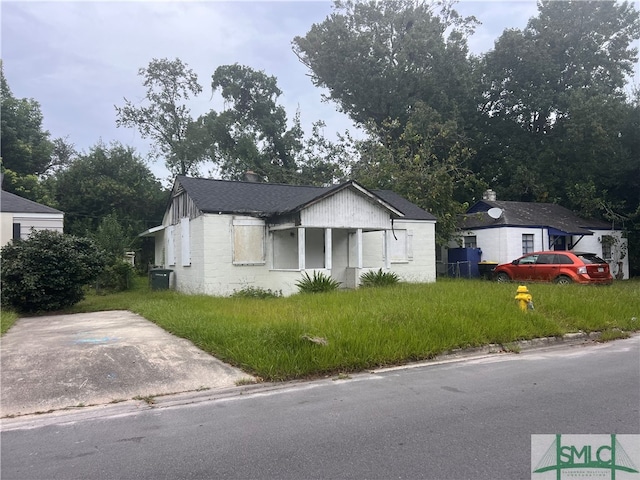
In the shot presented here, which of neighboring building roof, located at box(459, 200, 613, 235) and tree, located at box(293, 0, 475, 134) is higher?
tree, located at box(293, 0, 475, 134)

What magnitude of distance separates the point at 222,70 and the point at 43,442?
41.3 metres

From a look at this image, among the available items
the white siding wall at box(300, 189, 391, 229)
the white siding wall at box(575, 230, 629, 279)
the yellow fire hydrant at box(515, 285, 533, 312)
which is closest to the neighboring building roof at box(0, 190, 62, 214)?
the white siding wall at box(300, 189, 391, 229)

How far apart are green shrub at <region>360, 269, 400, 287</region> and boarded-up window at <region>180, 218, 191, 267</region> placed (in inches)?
248

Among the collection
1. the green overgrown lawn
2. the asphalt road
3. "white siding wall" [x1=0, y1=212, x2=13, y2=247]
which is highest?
"white siding wall" [x1=0, y1=212, x2=13, y2=247]

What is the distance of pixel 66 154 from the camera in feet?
137

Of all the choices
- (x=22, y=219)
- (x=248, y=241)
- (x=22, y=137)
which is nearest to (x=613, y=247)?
(x=248, y=241)

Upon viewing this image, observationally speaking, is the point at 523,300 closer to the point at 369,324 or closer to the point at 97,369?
the point at 369,324

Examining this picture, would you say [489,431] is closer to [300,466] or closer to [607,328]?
[300,466]

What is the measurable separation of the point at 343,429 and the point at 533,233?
2162cm

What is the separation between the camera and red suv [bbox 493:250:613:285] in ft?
55.5

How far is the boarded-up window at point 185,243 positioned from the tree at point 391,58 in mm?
19240

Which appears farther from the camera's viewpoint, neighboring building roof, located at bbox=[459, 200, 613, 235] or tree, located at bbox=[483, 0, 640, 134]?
tree, located at bbox=[483, 0, 640, 134]

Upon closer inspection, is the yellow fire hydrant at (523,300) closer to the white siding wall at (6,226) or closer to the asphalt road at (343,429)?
the asphalt road at (343,429)

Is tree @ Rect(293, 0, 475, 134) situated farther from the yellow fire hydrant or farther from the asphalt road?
the asphalt road
